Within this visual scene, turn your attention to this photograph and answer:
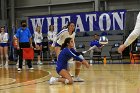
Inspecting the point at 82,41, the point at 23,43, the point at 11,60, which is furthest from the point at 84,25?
the point at 23,43

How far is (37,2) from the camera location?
25203mm

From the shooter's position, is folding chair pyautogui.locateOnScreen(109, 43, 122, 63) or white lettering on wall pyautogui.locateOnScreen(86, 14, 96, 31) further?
white lettering on wall pyautogui.locateOnScreen(86, 14, 96, 31)

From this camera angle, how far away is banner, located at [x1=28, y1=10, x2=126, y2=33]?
64.3ft

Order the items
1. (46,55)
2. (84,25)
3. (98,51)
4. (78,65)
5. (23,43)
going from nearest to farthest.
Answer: (78,65), (23,43), (98,51), (84,25), (46,55)

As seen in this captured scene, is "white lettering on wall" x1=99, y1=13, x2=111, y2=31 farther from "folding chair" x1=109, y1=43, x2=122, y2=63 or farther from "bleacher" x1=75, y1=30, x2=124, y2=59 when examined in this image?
"folding chair" x1=109, y1=43, x2=122, y2=63

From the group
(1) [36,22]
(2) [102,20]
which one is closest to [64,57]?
(2) [102,20]

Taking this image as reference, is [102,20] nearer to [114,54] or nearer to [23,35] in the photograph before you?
[114,54]

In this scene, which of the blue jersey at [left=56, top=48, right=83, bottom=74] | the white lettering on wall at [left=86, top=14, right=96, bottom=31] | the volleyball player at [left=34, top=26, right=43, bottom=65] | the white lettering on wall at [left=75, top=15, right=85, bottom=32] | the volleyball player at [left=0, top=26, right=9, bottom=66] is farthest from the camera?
the white lettering on wall at [left=75, top=15, right=85, bottom=32]

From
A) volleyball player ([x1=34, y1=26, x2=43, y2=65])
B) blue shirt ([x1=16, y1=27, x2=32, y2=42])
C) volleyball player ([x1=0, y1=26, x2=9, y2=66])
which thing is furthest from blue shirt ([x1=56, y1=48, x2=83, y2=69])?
volleyball player ([x1=34, y1=26, x2=43, y2=65])

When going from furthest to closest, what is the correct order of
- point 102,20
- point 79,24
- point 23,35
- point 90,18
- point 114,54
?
point 79,24 → point 90,18 → point 102,20 → point 114,54 → point 23,35

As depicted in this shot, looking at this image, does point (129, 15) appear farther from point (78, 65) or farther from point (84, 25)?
point (78, 65)

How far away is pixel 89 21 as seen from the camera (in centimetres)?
2042

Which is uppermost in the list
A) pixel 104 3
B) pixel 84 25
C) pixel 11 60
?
pixel 104 3

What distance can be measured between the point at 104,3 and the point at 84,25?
2.89 m
